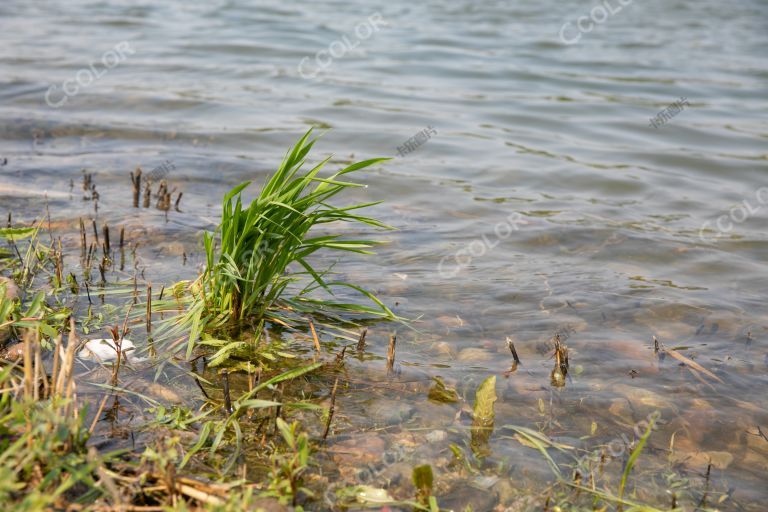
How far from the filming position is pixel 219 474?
2.91 meters

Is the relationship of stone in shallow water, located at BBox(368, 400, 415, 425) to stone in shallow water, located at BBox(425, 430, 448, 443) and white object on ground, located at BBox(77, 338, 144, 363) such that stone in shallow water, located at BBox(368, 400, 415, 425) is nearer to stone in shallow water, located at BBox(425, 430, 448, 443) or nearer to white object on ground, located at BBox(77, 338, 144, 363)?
stone in shallow water, located at BBox(425, 430, 448, 443)

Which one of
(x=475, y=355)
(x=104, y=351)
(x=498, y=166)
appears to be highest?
(x=498, y=166)

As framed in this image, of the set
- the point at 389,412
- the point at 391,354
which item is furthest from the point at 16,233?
the point at 389,412

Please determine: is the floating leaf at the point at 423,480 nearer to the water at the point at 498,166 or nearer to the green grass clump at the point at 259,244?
the water at the point at 498,166

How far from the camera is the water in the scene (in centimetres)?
414

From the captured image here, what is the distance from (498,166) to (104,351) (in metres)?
5.18

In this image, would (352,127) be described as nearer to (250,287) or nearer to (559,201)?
(559,201)

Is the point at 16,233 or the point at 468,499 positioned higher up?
the point at 16,233

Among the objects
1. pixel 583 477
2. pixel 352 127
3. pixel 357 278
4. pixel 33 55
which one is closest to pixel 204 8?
pixel 33 55

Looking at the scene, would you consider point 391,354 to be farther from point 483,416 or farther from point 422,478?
point 422,478

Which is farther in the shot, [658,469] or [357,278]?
[357,278]

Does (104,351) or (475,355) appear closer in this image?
Answer: (104,351)

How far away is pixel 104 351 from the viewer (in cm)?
379

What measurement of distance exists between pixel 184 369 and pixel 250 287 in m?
0.53
